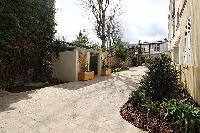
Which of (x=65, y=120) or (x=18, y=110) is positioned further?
(x=18, y=110)

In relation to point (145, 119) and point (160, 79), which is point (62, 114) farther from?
point (160, 79)

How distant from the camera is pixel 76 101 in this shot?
10578mm

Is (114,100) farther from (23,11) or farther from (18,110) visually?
(23,11)

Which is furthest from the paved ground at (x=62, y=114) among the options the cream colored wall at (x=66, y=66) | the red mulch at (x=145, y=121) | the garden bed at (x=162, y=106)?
the cream colored wall at (x=66, y=66)

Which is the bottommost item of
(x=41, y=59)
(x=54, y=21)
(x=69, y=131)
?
(x=69, y=131)

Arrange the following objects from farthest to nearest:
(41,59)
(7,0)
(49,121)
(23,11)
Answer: (41,59), (23,11), (7,0), (49,121)

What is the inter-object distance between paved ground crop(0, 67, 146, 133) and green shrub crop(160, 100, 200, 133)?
0.99m

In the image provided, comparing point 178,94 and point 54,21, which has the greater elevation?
point 54,21

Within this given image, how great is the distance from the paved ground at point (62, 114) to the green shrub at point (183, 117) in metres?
0.99

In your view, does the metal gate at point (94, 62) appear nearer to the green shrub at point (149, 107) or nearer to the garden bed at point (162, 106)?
the garden bed at point (162, 106)

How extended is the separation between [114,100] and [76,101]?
5.29ft

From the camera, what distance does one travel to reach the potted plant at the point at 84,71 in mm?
19453

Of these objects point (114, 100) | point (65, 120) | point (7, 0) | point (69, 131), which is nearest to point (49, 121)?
point (65, 120)

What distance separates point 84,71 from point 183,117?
1411 centimetres
